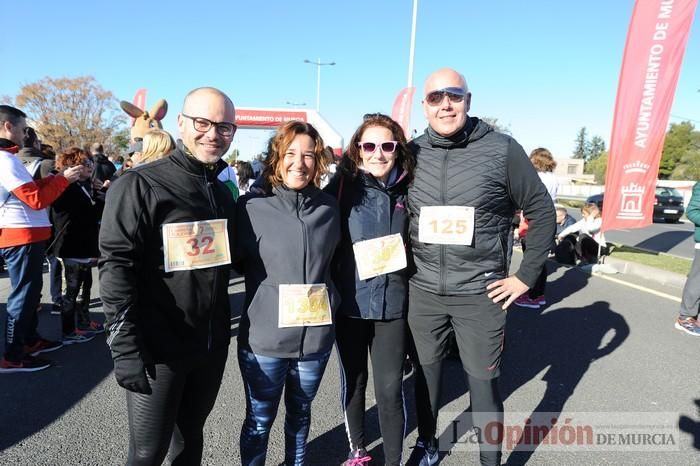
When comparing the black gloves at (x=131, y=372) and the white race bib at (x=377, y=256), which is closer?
the black gloves at (x=131, y=372)

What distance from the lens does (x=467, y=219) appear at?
2.07 meters

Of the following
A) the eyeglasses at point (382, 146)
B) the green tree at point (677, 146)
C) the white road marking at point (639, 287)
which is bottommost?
the white road marking at point (639, 287)

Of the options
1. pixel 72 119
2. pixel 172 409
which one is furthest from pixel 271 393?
pixel 72 119

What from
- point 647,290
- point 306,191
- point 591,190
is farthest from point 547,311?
point 591,190

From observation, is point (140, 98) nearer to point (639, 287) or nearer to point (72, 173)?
point (72, 173)

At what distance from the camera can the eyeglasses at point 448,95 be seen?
6.74 feet

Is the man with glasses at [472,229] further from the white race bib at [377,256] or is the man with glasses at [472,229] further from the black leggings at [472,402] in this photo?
the white race bib at [377,256]

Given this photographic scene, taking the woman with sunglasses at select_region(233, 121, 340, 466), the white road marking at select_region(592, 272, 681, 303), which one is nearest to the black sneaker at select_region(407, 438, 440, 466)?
the woman with sunglasses at select_region(233, 121, 340, 466)

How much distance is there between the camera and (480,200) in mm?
2070

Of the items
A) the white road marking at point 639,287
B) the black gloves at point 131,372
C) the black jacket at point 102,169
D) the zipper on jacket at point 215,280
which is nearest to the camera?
the black gloves at point 131,372

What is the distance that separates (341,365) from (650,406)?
242 centimetres

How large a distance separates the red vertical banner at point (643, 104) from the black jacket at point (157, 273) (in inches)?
291

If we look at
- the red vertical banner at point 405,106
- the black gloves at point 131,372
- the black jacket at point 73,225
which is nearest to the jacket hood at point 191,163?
the black gloves at point 131,372

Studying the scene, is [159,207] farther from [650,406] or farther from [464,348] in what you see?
[650,406]
